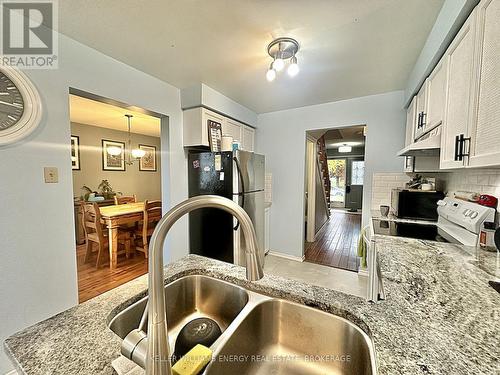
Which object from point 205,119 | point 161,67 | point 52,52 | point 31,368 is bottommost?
point 31,368

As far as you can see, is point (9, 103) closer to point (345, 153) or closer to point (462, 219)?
point (462, 219)

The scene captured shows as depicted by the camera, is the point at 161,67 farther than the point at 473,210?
Yes

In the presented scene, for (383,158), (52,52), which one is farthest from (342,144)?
(52,52)

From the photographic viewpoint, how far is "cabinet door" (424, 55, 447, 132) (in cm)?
140

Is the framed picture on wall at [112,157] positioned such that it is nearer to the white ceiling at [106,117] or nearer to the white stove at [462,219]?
the white ceiling at [106,117]

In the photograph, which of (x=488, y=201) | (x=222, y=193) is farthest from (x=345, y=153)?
(x=488, y=201)

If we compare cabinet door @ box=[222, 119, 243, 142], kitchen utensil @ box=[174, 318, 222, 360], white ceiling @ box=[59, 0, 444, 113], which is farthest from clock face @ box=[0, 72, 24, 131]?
cabinet door @ box=[222, 119, 243, 142]

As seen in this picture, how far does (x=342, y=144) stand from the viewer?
6777mm

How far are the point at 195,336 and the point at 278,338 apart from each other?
0.33 metres

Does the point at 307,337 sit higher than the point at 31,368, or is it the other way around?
the point at 31,368

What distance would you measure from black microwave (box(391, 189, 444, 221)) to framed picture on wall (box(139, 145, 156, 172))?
17.4 ft

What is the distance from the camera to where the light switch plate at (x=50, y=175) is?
4.90 feet

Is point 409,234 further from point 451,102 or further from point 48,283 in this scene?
point 48,283

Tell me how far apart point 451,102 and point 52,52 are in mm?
2715
